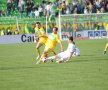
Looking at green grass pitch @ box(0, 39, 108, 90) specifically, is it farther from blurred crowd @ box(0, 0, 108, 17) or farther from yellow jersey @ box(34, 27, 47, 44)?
blurred crowd @ box(0, 0, 108, 17)

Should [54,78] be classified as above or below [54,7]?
above

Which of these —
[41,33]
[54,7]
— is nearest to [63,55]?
[41,33]

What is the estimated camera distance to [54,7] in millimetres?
48656

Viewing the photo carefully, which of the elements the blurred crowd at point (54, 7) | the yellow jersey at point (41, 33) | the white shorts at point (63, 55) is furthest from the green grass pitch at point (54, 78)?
the blurred crowd at point (54, 7)

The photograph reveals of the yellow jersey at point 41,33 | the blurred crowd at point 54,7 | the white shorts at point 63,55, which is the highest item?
the yellow jersey at point 41,33

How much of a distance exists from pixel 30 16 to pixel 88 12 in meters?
6.61

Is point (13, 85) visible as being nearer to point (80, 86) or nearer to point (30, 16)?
point (80, 86)

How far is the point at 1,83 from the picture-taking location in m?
15.4

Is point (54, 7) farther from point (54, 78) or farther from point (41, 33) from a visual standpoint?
point (54, 78)

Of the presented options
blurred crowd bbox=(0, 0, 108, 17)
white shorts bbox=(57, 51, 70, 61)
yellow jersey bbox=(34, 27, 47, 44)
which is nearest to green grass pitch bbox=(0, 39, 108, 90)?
white shorts bbox=(57, 51, 70, 61)

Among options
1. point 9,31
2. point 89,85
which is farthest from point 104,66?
point 9,31

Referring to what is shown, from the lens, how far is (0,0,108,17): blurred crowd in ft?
156

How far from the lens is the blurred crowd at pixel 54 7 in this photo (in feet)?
156

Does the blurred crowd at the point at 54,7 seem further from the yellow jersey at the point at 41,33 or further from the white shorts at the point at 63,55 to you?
the white shorts at the point at 63,55
